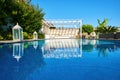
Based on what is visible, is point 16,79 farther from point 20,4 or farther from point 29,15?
point 29,15

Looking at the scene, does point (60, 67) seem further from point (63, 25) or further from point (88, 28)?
point (88, 28)

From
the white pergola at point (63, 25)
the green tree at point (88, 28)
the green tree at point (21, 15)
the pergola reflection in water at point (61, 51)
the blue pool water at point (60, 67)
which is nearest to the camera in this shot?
the blue pool water at point (60, 67)

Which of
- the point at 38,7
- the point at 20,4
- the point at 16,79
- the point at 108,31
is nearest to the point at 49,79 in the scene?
the point at 16,79

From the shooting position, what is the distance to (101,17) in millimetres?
46219

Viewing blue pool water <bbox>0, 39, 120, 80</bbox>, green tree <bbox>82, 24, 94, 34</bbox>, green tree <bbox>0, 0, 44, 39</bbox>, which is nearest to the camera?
blue pool water <bbox>0, 39, 120, 80</bbox>

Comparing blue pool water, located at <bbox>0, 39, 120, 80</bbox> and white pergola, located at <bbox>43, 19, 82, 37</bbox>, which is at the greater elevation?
white pergola, located at <bbox>43, 19, 82, 37</bbox>

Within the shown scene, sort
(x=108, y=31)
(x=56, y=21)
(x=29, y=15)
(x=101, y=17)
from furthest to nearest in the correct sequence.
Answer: (x=56, y=21), (x=101, y=17), (x=108, y=31), (x=29, y=15)

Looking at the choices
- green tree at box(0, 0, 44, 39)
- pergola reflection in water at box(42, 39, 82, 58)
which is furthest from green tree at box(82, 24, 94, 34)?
pergola reflection in water at box(42, 39, 82, 58)

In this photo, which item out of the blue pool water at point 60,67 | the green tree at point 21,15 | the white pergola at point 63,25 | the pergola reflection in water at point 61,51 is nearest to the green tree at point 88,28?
the white pergola at point 63,25

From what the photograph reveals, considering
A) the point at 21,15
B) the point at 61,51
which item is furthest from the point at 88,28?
the point at 61,51

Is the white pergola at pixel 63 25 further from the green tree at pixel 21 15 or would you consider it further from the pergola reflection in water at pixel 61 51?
the pergola reflection in water at pixel 61 51

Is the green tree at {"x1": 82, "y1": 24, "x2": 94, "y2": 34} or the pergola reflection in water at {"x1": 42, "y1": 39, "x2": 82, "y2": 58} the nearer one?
the pergola reflection in water at {"x1": 42, "y1": 39, "x2": 82, "y2": 58}

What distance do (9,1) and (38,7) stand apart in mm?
10705

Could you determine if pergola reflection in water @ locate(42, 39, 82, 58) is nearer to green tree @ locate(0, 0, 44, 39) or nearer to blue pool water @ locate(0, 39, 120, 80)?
blue pool water @ locate(0, 39, 120, 80)
